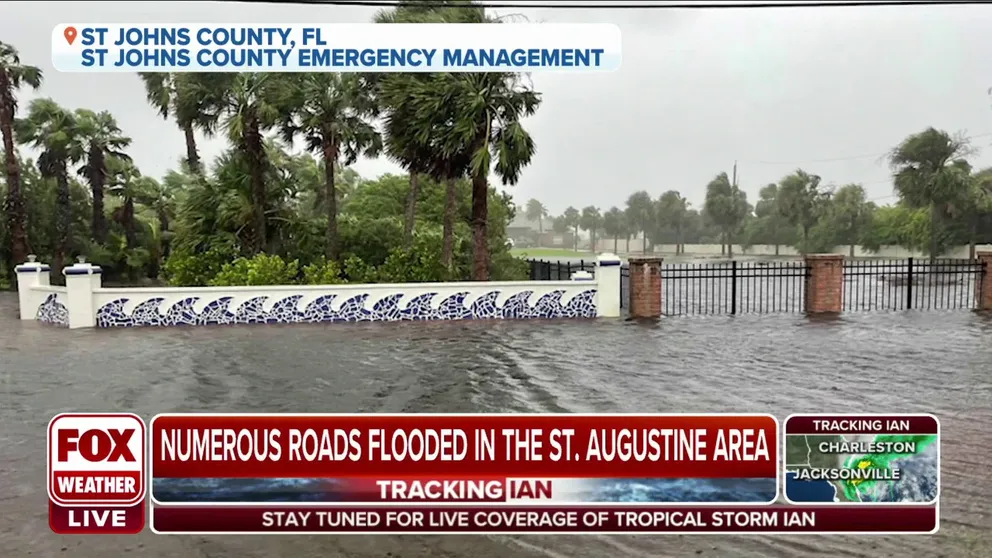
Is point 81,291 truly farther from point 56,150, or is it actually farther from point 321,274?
point 321,274

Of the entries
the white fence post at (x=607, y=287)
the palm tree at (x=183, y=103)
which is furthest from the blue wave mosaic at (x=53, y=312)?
the white fence post at (x=607, y=287)

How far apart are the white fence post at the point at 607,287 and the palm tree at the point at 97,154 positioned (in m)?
6.89

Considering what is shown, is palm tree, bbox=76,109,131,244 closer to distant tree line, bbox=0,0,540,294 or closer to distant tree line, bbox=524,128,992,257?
distant tree line, bbox=0,0,540,294

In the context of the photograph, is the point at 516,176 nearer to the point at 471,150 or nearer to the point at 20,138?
the point at 471,150

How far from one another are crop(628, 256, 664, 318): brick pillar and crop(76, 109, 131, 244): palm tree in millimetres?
7312

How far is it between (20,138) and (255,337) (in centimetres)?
625

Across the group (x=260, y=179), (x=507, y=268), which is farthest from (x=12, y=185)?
(x=507, y=268)

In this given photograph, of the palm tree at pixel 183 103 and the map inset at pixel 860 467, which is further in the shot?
the palm tree at pixel 183 103

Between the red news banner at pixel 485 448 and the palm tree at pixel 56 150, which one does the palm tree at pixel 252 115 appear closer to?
the palm tree at pixel 56 150

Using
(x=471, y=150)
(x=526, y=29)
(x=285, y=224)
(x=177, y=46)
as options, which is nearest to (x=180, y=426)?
(x=177, y=46)

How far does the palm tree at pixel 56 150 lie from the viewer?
9789 millimetres

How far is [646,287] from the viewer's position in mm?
10141

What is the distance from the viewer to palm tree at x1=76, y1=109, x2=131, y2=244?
911 centimetres

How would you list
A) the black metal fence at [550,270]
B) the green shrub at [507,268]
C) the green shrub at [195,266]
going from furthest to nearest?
1. the green shrub at [507,268]
2. the black metal fence at [550,270]
3. the green shrub at [195,266]
